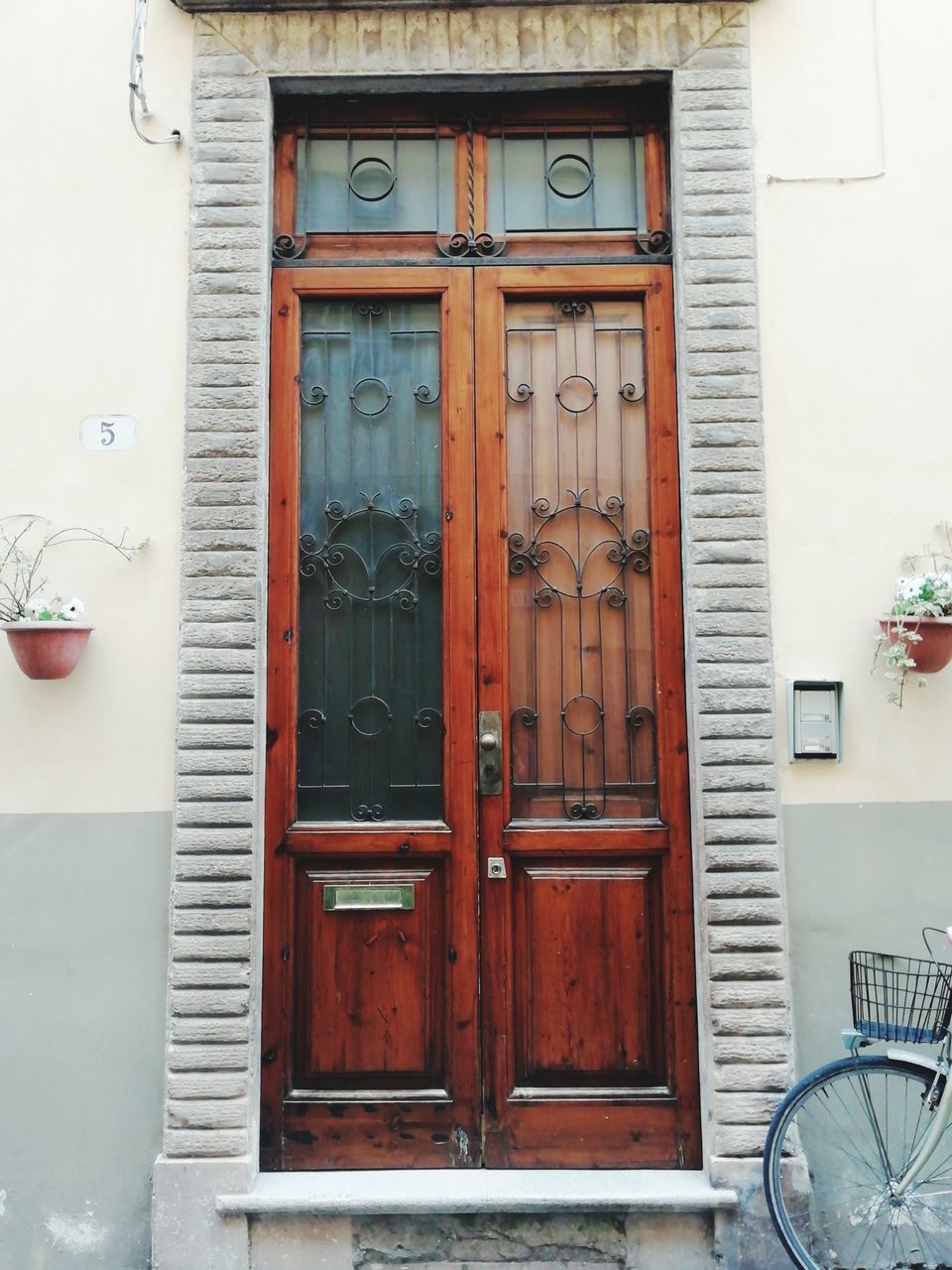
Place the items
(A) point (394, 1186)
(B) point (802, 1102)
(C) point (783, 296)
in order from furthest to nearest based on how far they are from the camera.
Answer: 1. (C) point (783, 296)
2. (A) point (394, 1186)
3. (B) point (802, 1102)

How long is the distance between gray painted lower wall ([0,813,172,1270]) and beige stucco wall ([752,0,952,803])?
224 centimetres

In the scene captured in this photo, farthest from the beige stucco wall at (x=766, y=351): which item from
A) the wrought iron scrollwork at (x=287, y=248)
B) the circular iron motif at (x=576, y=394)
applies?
the circular iron motif at (x=576, y=394)

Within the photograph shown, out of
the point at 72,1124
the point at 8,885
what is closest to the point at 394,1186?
the point at 72,1124

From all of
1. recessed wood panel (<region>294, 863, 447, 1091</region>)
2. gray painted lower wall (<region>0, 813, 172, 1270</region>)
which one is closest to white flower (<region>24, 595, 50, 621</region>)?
gray painted lower wall (<region>0, 813, 172, 1270</region>)

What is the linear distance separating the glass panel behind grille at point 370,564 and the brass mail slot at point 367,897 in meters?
0.24

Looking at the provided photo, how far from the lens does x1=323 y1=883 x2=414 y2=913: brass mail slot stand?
3.74 meters

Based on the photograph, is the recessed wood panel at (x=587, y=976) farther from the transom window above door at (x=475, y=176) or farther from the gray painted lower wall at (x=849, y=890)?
the transom window above door at (x=475, y=176)

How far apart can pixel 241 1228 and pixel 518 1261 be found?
0.89m

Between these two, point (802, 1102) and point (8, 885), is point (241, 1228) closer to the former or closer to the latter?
point (8, 885)

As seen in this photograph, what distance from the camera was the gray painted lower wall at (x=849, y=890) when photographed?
3590 mm

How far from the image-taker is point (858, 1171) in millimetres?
3521

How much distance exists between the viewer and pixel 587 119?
4.04 meters

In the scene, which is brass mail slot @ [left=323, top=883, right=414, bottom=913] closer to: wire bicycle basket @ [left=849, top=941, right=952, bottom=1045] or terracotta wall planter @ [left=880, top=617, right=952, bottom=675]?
wire bicycle basket @ [left=849, top=941, right=952, bottom=1045]

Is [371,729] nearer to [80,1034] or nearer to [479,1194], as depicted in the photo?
[80,1034]
